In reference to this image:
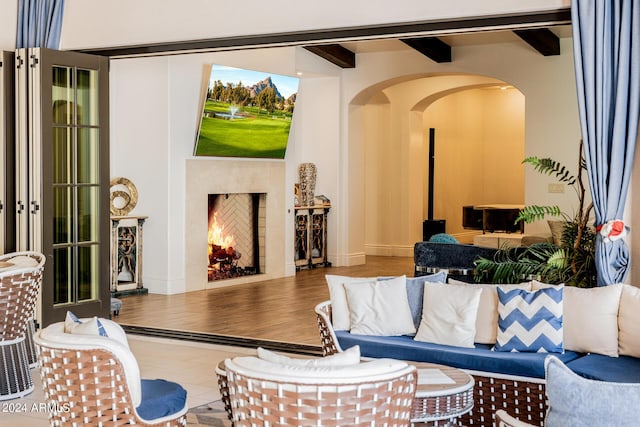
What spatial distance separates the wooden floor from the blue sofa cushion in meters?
4.79

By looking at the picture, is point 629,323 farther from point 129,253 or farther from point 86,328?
point 129,253

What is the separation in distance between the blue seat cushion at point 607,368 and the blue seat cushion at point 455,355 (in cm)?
15

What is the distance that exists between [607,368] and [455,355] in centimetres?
86

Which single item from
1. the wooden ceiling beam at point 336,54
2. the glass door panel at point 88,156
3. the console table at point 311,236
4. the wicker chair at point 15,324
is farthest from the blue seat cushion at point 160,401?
the wooden ceiling beam at point 336,54

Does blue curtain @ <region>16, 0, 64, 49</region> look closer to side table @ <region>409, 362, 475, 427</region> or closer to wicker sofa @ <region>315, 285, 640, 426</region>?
wicker sofa @ <region>315, 285, 640, 426</region>

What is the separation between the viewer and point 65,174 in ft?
24.9

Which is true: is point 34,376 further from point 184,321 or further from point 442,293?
point 442,293

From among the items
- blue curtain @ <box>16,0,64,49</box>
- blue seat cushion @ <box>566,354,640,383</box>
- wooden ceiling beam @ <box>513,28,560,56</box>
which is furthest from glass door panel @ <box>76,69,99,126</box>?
wooden ceiling beam @ <box>513,28,560,56</box>

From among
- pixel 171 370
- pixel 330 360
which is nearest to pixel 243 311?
pixel 171 370

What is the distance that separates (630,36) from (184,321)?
498 centimetres

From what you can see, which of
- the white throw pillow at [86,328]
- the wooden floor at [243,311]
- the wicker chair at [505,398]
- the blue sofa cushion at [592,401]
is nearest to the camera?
the blue sofa cushion at [592,401]

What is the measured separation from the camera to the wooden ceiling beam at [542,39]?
1118 cm

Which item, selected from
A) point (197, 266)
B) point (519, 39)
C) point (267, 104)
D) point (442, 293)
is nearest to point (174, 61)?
point (267, 104)

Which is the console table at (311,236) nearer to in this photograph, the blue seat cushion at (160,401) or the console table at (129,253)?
the console table at (129,253)
